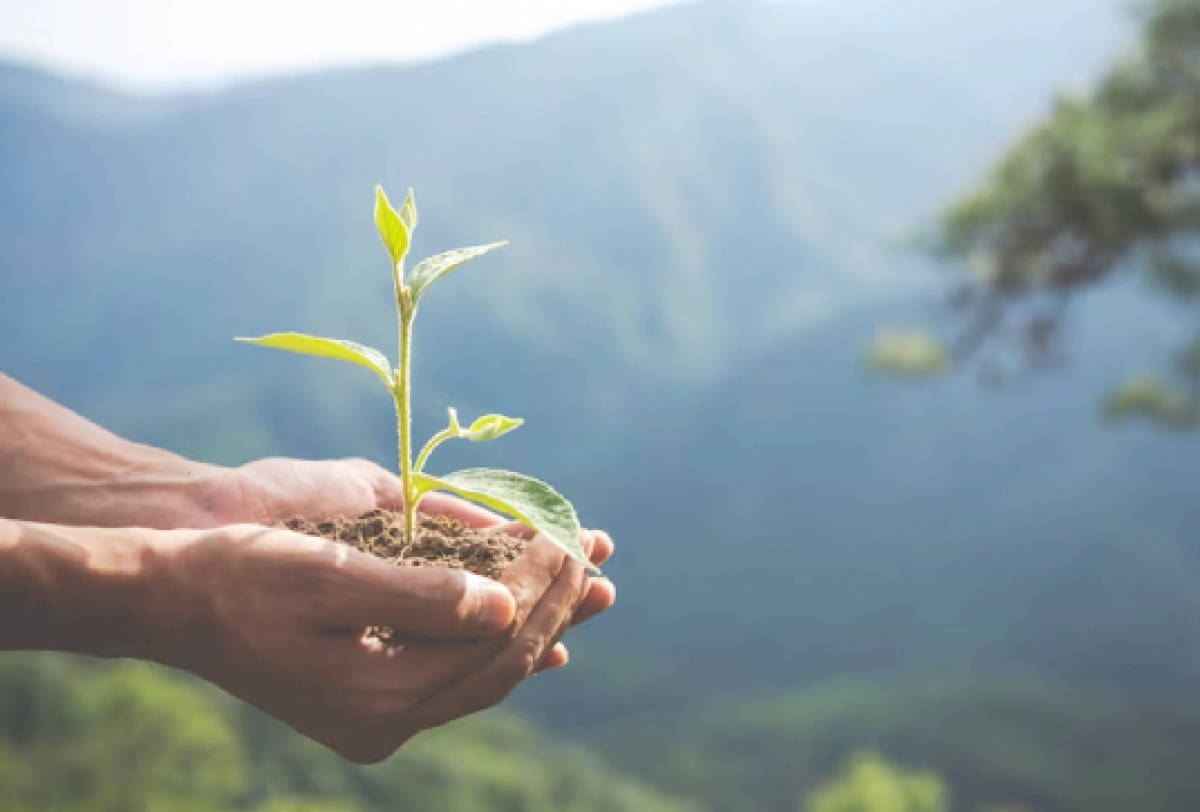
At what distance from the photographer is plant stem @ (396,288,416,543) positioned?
1062mm

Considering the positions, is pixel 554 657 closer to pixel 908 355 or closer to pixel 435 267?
pixel 435 267

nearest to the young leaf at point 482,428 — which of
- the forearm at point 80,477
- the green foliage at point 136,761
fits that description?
the forearm at point 80,477

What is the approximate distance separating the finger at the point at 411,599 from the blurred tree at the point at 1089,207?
3.64 m

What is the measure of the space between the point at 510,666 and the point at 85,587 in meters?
0.38

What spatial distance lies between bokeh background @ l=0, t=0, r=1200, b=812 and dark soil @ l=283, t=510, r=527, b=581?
13417 millimetres

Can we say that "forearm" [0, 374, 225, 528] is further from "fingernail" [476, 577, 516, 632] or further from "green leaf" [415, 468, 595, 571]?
"fingernail" [476, 577, 516, 632]

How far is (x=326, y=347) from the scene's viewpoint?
3.33 feet

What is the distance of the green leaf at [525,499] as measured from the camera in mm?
937

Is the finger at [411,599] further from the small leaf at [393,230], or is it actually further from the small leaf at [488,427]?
the small leaf at [393,230]

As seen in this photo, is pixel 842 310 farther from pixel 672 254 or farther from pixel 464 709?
pixel 464 709

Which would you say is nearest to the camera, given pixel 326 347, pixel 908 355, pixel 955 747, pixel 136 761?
pixel 326 347

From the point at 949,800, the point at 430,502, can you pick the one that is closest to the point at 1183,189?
the point at 430,502

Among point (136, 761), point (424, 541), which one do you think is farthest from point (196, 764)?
point (424, 541)

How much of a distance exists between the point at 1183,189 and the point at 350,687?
13.9 feet
